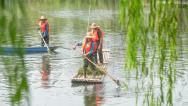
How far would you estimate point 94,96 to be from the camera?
1469 centimetres

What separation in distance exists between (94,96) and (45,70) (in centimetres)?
503

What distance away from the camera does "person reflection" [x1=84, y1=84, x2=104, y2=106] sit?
1397 centimetres

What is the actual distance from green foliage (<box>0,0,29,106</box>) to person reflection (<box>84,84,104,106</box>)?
11203 millimetres

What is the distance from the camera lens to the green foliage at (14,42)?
250 cm

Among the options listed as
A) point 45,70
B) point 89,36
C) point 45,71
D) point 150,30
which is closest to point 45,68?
point 45,70

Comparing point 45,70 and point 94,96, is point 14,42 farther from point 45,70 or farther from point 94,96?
point 45,70

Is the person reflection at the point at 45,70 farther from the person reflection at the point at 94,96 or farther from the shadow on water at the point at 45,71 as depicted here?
the person reflection at the point at 94,96

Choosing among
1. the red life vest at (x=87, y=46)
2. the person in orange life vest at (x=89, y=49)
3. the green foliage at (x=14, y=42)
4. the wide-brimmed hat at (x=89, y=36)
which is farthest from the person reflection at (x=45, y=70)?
the green foliage at (x=14, y=42)

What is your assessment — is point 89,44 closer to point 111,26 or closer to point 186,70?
point 186,70

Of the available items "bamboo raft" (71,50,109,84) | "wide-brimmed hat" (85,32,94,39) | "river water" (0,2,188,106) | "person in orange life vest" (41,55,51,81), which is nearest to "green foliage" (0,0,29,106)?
"river water" (0,2,188,106)

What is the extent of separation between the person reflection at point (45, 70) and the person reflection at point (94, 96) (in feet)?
5.35

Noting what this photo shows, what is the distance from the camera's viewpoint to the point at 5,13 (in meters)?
2.50

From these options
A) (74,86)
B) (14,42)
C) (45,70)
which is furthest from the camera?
(45,70)

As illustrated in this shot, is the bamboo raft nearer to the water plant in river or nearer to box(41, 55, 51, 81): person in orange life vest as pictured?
box(41, 55, 51, 81): person in orange life vest
